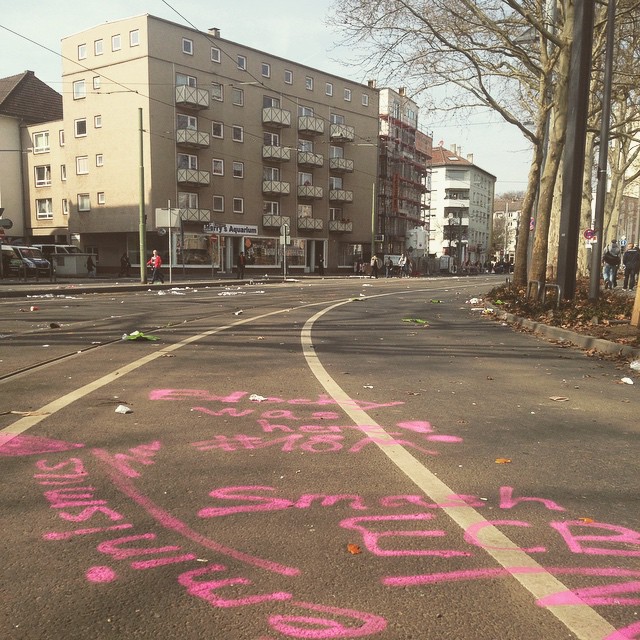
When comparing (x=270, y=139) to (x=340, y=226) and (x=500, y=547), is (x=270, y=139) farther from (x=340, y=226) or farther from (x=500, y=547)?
(x=500, y=547)

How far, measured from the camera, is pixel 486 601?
249 cm

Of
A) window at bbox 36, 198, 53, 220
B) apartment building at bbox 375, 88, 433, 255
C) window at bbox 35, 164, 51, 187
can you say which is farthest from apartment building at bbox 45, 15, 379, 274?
apartment building at bbox 375, 88, 433, 255

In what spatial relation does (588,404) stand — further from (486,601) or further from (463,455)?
(486,601)

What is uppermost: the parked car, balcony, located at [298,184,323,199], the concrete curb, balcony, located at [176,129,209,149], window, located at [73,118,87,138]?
window, located at [73,118,87,138]

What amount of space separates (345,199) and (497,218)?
90710 millimetres

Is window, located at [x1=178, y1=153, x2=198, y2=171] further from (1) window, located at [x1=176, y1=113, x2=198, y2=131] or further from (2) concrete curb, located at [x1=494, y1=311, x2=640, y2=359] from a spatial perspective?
(2) concrete curb, located at [x1=494, y1=311, x2=640, y2=359]

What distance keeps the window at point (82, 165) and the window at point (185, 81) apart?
361 inches

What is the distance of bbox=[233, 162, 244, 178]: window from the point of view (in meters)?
52.8

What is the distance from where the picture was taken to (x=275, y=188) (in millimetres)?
55188

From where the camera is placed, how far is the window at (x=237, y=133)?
52250 mm

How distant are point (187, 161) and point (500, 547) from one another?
160ft

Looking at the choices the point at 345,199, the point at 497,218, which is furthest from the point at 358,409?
the point at 497,218

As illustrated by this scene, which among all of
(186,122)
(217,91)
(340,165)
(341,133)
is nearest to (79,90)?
(186,122)

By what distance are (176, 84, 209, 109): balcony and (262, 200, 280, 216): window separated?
404 inches
